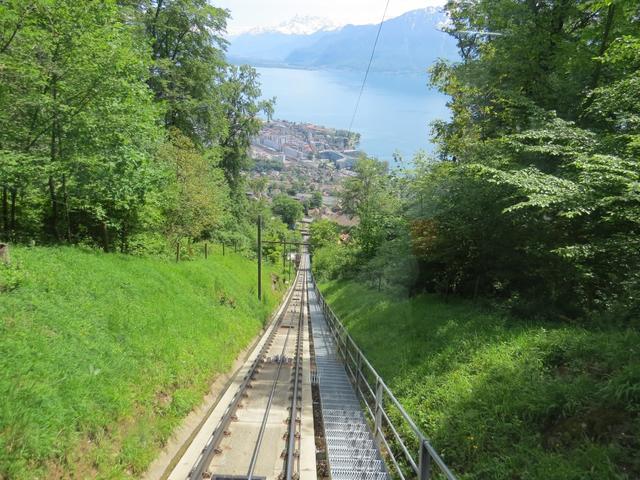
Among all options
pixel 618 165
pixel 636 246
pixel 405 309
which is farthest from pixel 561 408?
pixel 405 309

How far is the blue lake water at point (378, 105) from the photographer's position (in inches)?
1064

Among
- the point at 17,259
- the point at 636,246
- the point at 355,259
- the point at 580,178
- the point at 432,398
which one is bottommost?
the point at 355,259

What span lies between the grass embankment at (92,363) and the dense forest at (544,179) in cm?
667

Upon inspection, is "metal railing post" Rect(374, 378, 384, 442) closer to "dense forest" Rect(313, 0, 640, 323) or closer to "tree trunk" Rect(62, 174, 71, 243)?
"dense forest" Rect(313, 0, 640, 323)

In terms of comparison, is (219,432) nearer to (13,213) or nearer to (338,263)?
(13,213)

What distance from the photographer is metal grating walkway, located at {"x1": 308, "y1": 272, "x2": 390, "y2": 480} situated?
6453 mm

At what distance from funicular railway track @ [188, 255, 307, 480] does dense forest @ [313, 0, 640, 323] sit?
17.5 feet

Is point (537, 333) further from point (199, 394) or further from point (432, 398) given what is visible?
point (199, 394)

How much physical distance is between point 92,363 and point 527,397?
21.3ft

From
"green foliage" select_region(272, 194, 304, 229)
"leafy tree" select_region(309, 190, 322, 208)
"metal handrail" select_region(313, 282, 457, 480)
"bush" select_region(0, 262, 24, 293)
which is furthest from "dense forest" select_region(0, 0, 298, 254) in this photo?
"leafy tree" select_region(309, 190, 322, 208)

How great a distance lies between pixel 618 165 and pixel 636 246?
136cm

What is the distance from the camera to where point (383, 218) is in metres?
28.0

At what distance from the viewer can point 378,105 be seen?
106ft

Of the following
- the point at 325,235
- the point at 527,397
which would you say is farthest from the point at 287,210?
the point at 527,397
